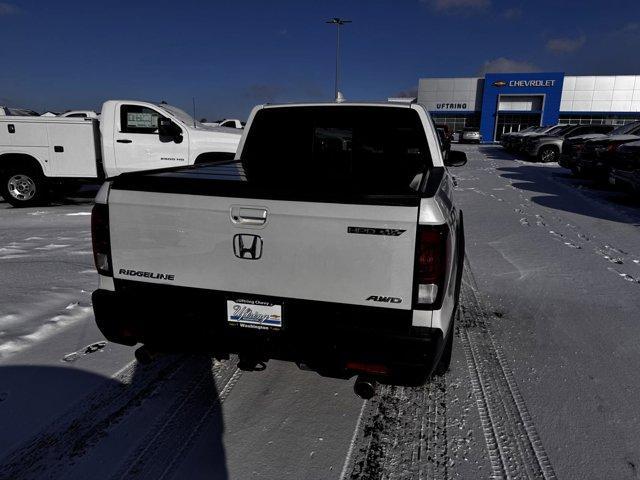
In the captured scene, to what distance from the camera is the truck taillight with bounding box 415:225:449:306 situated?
6.64 feet

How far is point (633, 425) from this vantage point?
8.46ft

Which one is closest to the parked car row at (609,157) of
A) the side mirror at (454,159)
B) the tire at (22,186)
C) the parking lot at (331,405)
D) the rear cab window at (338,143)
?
the parking lot at (331,405)

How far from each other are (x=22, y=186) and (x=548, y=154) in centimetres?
1946

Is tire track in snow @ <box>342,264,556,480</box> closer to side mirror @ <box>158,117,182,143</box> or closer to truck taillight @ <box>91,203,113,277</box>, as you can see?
truck taillight @ <box>91,203,113,277</box>

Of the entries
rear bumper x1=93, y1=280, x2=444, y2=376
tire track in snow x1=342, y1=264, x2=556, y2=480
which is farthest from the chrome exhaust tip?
tire track in snow x1=342, y1=264, x2=556, y2=480

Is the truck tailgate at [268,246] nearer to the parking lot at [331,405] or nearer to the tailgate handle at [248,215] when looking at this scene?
the tailgate handle at [248,215]

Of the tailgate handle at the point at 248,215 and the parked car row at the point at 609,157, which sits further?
the parked car row at the point at 609,157

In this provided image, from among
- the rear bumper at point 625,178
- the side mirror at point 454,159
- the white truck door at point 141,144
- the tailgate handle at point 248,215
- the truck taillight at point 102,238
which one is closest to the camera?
the tailgate handle at point 248,215

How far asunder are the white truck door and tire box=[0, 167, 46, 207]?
190 cm

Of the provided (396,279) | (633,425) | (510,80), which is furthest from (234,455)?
(510,80)

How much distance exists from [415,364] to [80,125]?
9.27m

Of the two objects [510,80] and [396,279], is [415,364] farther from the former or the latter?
[510,80]

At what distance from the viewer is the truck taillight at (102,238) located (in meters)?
2.48

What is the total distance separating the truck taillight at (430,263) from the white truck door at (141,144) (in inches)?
318
